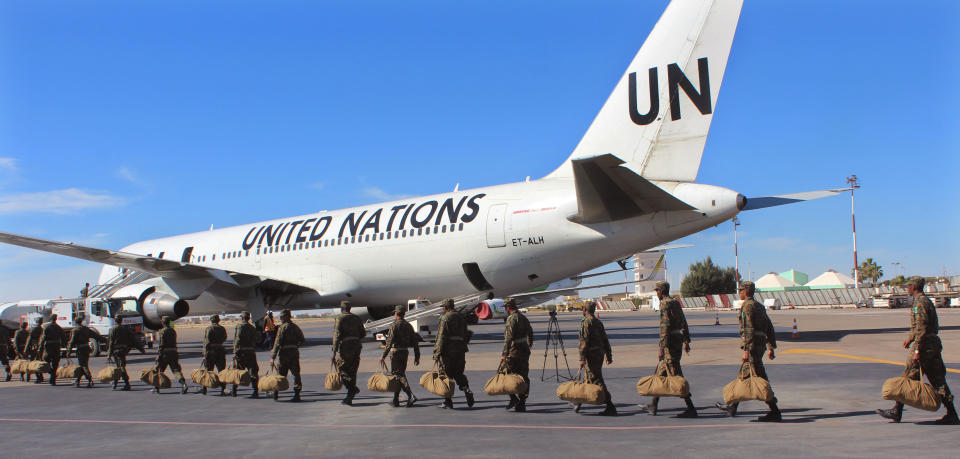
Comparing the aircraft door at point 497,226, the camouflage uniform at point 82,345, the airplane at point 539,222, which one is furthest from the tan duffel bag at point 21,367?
the aircraft door at point 497,226

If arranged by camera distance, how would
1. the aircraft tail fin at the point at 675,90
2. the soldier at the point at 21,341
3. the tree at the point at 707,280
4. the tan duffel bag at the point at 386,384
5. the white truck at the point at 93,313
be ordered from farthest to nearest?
1. the tree at the point at 707,280
2. the white truck at the point at 93,313
3. the soldier at the point at 21,341
4. the aircraft tail fin at the point at 675,90
5. the tan duffel bag at the point at 386,384

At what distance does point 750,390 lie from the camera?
829cm

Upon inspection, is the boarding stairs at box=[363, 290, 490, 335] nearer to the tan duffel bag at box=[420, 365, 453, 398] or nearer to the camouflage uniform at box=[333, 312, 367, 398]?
the camouflage uniform at box=[333, 312, 367, 398]

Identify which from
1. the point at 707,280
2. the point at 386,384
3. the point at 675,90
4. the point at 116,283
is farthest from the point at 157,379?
the point at 707,280

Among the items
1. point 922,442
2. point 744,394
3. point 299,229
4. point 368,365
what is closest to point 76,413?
point 368,365

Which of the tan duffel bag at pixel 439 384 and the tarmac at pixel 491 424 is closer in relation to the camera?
the tarmac at pixel 491 424

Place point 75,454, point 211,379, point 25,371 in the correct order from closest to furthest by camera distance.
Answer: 1. point 75,454
2. point 211,379
3. point 25,371

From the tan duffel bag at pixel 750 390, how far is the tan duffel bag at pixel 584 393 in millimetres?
1549

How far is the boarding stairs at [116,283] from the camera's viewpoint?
3086cm

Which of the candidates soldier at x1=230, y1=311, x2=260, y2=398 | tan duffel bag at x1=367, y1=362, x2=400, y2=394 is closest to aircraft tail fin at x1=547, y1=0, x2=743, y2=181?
tan duffel bag at x1=367, y1=362, x2=400, y2=394

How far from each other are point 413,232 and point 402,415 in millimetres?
12465

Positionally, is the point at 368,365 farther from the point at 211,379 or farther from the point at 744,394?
the point at 744,394

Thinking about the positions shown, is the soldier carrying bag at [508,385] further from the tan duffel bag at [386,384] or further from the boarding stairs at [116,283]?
the boarding stairs at [116,283]

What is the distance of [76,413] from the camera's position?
10906 mm
